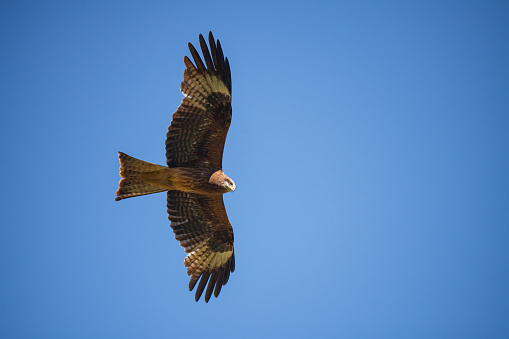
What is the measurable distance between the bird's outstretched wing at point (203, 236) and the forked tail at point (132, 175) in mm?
859

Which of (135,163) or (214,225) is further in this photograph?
(214,225)

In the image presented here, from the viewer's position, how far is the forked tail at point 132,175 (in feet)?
25.7

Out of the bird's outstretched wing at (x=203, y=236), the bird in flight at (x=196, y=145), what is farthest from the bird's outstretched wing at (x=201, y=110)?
the bird's outstretched wing at (x=203, y=236)

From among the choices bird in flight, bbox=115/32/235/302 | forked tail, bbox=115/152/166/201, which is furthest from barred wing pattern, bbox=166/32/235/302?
forked tail, bbox=115/152/166/201

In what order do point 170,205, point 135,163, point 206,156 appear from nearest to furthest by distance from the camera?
point 135,163 → point 206,156 → point 170,205

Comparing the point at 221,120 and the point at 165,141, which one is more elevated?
the point at 221,120

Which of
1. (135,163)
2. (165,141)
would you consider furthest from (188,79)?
(135,163)

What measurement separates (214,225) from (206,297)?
54.9 inches

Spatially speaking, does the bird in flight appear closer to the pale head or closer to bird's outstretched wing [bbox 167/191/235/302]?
the pale head

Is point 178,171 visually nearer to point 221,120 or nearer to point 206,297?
point 221,120

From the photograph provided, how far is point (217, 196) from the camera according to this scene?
8750mm

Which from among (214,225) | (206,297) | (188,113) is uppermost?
(188,113)

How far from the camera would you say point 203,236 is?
9.27 m

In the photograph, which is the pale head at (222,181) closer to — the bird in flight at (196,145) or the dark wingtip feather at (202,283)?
the bird in flight at (196,145)
